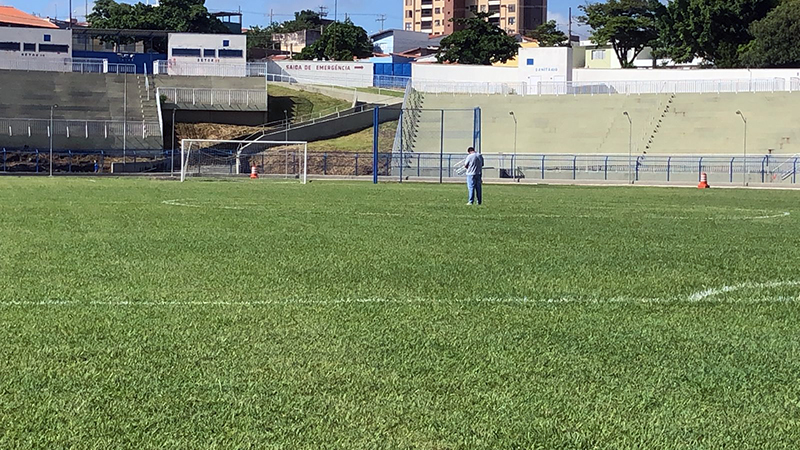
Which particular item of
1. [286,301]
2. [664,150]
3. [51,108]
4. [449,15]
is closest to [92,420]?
[286,301]

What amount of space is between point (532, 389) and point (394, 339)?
1.42 meters

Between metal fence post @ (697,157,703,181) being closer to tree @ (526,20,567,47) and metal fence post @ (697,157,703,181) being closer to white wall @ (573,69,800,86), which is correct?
white wall @ (573,69,800,86)

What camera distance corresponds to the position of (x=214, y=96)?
66.9m

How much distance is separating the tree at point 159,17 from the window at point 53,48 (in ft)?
98.4

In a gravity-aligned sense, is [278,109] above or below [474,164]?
above

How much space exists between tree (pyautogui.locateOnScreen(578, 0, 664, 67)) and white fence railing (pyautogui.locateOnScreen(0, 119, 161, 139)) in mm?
46039

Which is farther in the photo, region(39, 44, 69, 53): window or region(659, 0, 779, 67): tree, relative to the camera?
region(659, 0, 779, 67): tree

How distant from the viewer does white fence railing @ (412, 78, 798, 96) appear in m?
55.9

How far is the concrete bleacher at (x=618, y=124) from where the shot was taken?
5219cm

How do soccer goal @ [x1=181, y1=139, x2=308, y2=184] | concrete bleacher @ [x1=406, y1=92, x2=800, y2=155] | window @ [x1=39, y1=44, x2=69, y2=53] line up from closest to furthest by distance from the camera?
soccer goal @ [x1=181, y1=139, x2=308, y2=184] → concrete bleacher @ [x1=406, y1=92, x2=800, y2=155] → window @ [x1=39, y1=44, x2=69, y2=53]

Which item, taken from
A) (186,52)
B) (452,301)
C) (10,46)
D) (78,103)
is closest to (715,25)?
(186,52)

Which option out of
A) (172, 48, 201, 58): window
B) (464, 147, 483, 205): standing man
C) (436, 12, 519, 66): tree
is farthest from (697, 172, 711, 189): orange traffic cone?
(436, 12, 519, 66): tree

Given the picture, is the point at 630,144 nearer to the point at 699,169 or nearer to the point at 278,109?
the point at 699,169

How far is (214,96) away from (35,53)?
54.9 ft
